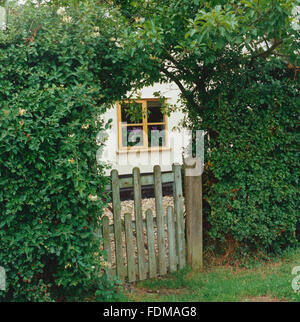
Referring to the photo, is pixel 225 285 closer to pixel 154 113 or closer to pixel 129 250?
pixel 129 250

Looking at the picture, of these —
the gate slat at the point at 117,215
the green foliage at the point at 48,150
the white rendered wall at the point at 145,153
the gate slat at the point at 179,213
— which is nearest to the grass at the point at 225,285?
the gate slat at the point at 179,213

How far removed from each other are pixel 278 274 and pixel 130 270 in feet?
5.86

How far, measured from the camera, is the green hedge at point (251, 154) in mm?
4602

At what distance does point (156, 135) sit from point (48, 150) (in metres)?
9.58

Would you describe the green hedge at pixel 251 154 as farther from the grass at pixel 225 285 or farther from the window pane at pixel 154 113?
the window pane at pixel 154 113

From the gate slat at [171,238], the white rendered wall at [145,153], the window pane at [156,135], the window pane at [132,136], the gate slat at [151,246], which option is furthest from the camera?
the window pane at [156,135]

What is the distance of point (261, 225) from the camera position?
469cm

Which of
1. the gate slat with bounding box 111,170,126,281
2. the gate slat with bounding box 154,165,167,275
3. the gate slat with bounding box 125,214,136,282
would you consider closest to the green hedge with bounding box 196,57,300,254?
the gate slat with bounding box 154,165,167,275

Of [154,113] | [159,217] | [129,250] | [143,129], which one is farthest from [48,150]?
[154,113]

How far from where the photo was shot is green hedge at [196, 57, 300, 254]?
460 cm

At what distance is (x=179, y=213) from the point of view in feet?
15.2

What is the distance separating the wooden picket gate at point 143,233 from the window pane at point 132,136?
7.07 meters

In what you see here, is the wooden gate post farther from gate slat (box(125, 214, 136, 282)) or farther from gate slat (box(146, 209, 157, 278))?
gate slat (box(125, 214, 136, 282))
